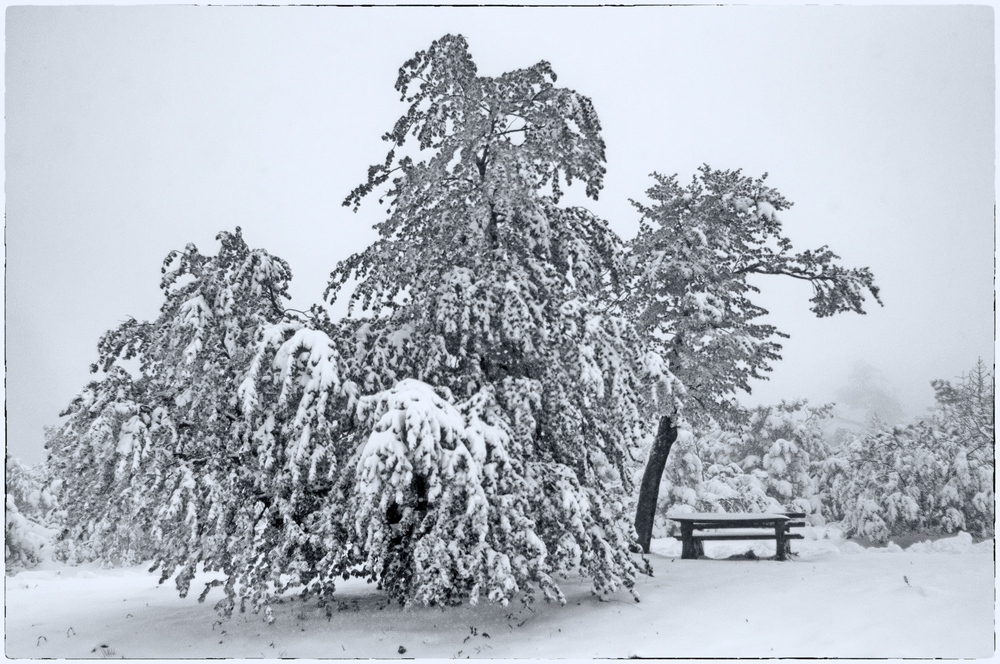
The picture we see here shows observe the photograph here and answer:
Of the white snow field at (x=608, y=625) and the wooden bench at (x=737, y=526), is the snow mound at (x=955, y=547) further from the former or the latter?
the white snow field at (x=608, y=625)

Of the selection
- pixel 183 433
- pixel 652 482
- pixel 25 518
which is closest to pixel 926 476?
pixel 652 482

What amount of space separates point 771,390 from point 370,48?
202ft

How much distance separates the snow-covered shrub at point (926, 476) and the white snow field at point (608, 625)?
14.7 meters

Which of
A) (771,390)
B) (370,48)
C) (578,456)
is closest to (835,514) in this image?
(578,456)

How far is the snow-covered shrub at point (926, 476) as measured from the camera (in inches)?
896

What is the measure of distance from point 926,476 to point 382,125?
20.8 meters

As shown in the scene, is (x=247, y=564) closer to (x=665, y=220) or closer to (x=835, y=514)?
(x=665, y=220)

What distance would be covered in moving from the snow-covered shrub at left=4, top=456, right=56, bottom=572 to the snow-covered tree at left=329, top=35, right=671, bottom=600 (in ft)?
45.2

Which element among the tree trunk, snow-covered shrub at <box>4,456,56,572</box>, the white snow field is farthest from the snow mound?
snow-covered shrub at <box>4,456,56,572</box>

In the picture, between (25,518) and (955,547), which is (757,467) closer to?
(955,547)

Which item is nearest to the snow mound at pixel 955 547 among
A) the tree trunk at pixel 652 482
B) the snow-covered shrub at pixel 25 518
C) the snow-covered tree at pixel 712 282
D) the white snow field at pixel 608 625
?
the white snow field at pixel 608 625

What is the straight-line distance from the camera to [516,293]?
28.0 feet

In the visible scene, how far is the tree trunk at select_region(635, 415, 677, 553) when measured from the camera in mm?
13727

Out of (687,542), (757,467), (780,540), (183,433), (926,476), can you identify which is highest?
(183,433)
